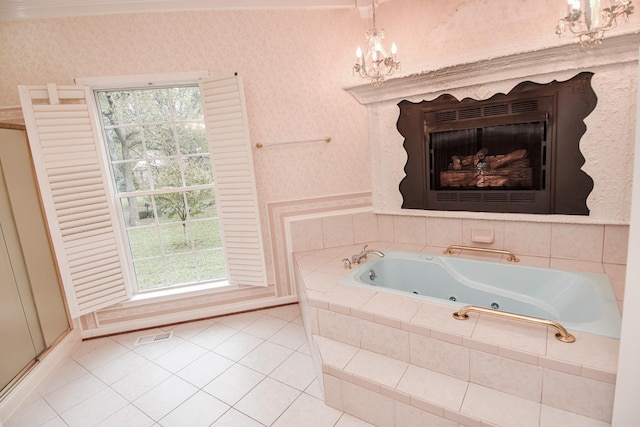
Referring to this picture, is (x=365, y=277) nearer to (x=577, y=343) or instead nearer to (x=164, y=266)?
(x=577, y=343)

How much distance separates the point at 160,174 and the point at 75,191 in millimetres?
593

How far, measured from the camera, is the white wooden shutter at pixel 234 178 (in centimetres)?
243

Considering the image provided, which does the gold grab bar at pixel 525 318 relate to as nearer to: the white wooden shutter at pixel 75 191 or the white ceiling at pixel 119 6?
the white ceiling at pixel 119 6

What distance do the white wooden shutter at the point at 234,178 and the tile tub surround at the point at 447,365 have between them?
34.7 inches

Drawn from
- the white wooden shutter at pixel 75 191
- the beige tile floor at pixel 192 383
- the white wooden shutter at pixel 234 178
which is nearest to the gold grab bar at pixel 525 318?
the beige tile floor at pixel 192 383

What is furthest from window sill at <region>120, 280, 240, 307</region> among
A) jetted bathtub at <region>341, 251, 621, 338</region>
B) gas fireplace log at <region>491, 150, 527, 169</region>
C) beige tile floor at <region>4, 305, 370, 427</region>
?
gas fireplace log at <region>491, 150, 527, 169</region>

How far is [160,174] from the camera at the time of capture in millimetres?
2613

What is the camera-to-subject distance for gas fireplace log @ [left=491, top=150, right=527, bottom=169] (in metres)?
2.24

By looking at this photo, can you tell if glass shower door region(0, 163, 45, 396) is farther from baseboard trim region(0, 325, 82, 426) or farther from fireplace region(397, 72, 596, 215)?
fireplace region(397, 72, 596, 215)

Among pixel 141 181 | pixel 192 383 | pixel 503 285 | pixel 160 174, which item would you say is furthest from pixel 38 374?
pixel 503 285

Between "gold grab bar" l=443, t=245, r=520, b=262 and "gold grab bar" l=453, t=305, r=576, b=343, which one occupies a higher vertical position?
"gold grab bar" l=443, t=245, r=520, b=262

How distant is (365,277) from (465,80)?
65.0 inches

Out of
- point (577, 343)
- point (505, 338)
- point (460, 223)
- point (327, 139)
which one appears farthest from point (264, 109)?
point (577, 343)

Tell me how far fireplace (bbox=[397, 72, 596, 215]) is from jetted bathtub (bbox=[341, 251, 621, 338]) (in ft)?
1.55
